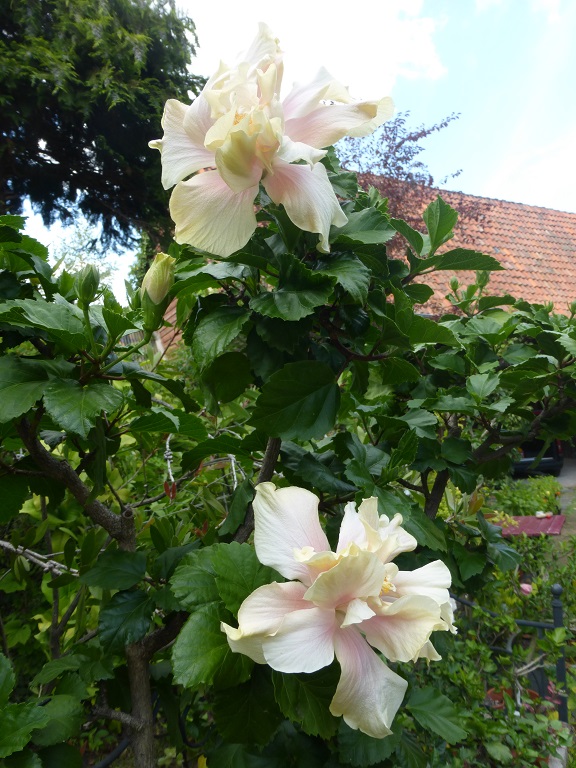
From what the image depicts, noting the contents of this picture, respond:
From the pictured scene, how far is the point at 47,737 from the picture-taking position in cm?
73

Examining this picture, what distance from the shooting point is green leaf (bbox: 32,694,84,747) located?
726 mm

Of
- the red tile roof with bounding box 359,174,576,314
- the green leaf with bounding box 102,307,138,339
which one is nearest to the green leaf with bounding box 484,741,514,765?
the green leaf with bounding box 102,307,138,339

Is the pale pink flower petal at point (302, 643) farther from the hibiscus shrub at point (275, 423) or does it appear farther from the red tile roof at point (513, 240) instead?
the red tile roof at point (513, 240)

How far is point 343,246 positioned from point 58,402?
40cm

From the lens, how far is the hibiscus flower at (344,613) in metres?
0.49

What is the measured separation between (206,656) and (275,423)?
0.29 m

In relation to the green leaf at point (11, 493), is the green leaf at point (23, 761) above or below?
below

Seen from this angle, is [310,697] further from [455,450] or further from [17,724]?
[455,450]

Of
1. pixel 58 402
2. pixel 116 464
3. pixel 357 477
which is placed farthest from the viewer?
pixel 116 464

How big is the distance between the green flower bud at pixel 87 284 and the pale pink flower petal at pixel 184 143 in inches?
7.1

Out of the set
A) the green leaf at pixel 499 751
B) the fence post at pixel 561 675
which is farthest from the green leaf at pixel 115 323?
the fence post at pixel 561 675

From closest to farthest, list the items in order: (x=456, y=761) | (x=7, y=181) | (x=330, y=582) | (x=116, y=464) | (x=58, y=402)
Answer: (x=330, y=582)
(x=58, y=402)
(x=456, y=761)
(x=116, y=464)
(x=7, y=181)

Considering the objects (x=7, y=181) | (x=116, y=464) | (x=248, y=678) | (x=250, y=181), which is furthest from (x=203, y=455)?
(x=7, y=181)

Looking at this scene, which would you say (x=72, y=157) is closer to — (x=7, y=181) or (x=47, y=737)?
(x=7, y=181)
